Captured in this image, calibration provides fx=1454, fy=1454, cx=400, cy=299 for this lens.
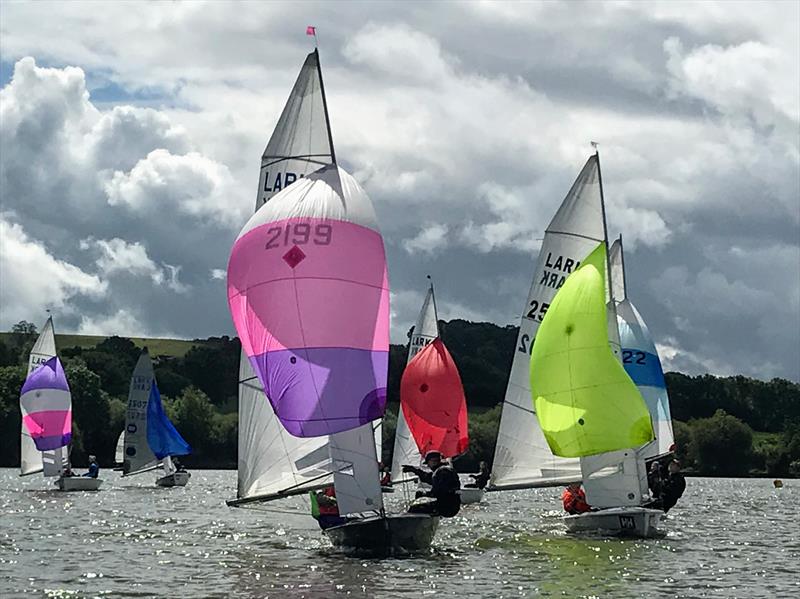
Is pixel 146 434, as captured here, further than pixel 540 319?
Yes

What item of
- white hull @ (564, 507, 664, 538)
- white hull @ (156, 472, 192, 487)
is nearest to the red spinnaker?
white hull @ (564, 507, 664, 538)

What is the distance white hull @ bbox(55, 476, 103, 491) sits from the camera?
58781mm

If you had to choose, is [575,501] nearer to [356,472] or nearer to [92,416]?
[356,472]

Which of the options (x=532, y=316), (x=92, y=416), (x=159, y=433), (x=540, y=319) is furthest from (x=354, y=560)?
(x=92, y=416)

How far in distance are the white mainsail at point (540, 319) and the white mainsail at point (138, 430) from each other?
33.2m

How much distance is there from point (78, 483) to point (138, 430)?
33.5 ft

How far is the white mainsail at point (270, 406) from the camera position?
97.6ft

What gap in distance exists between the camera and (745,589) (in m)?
25.6

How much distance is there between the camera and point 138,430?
226ft

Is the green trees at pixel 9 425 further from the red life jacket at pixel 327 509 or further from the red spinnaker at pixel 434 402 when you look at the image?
the red life jacket at pixel 327 509

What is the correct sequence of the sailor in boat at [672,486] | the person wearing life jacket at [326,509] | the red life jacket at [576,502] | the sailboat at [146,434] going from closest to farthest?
the person wearing life jacket at [326,509], the red life jacket at [576,502], the sailor in boat at [672,486], the sailboat at [146,434]

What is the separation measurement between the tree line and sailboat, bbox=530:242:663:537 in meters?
57.8

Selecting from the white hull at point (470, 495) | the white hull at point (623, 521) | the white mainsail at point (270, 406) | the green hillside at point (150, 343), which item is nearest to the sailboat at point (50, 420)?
the white hull at point (470, 495)

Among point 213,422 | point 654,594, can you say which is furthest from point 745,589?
point 213,422
